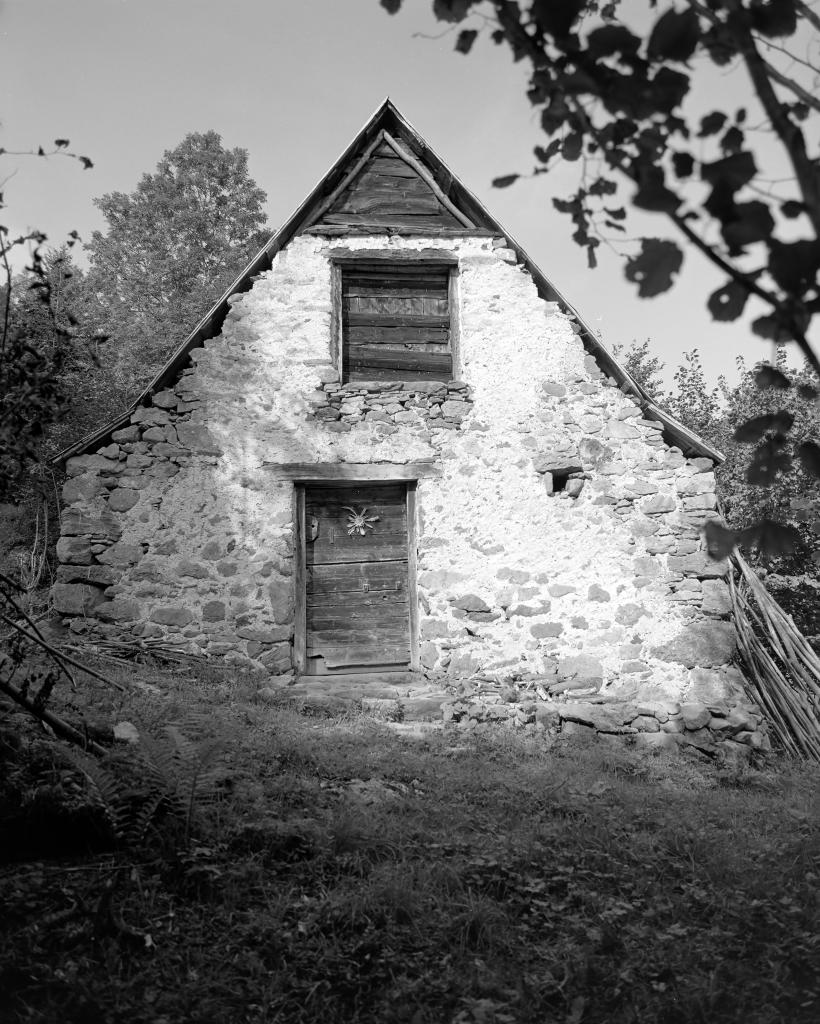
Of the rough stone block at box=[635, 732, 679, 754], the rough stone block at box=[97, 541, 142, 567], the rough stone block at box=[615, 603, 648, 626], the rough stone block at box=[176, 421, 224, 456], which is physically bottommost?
the rough stone block at box=[635, 732, 679, 754]

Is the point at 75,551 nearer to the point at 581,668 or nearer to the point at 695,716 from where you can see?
the point at 581,668

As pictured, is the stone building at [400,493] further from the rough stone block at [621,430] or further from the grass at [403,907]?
the grass at [403,907]

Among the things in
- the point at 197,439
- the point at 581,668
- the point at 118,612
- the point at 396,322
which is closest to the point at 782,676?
the point at 581,668

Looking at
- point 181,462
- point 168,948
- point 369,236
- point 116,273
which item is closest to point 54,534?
point 181,462

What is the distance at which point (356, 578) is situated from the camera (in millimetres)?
7758

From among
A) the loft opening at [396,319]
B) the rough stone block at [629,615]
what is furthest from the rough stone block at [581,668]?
the loft opening at [396,319]

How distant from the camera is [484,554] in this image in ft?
24.9

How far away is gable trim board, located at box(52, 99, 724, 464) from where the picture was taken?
7633mm

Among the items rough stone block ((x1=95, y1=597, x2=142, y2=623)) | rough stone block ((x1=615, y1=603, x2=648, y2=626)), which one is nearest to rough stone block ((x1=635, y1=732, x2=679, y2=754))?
rough stone block ((x1=615, y1=603, x2=648, y2=626))

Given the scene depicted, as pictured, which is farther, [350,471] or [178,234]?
[178,234]

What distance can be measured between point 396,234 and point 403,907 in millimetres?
6838

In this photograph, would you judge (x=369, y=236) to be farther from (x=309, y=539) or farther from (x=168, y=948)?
(x=168, y=948)

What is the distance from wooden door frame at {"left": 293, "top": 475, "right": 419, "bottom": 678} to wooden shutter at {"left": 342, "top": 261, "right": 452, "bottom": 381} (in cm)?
112

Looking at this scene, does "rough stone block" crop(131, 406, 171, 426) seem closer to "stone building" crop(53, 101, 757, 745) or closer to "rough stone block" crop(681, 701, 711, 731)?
"stone building" crop(53, 101, 757, 745)
